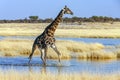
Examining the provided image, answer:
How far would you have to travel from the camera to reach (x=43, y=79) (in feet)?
37.7

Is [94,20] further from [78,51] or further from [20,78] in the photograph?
[20,78]

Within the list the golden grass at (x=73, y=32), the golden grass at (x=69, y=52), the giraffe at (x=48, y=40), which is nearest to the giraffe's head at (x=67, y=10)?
the giraffe at (x=48, y=40)

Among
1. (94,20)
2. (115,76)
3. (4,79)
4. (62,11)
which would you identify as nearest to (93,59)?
(62,11)

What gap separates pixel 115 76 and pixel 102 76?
0.42 metres

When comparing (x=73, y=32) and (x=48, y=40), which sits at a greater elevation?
(x=48, y=40)

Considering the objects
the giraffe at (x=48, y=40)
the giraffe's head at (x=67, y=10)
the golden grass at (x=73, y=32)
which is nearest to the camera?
the giraffe at (x=48, y=40)

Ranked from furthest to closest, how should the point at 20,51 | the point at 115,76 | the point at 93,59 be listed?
the point at 20,51 < the point at 93,59 < the point at 115,76

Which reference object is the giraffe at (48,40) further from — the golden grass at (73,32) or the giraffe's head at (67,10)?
the golden grass at (73,32)

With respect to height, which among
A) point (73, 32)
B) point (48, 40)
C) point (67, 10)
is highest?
point (67, 10)

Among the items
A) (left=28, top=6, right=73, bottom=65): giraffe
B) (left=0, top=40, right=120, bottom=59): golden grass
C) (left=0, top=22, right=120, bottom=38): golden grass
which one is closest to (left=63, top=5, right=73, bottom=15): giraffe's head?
(left=28, top=6, right=73, bottom=65): giraffe

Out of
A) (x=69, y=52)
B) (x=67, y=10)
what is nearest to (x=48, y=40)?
(x=67, y=10)

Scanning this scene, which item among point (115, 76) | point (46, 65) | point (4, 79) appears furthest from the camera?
point (46, 65)

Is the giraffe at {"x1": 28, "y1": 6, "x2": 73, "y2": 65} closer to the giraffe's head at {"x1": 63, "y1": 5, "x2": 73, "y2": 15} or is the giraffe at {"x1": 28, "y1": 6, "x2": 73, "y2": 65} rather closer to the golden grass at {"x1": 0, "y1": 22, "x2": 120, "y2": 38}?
the giraffe's head at {"x1": 63, "y1": 5, "x2": 73, "y2": 15}

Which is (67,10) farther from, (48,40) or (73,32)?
(73,32)
